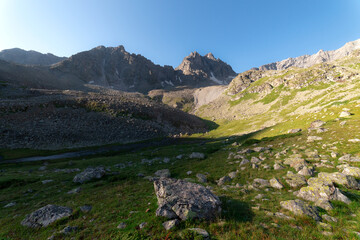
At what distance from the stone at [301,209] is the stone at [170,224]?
7443mm

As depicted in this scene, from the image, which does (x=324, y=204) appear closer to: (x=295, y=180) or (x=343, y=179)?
(x=295, y=180)

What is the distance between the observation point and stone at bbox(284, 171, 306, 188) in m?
12.9

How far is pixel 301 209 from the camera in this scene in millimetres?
8938

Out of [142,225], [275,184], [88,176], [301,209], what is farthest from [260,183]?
[88,176]

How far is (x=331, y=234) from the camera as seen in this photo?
276 inches

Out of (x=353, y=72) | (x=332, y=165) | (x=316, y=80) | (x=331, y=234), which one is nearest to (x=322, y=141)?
(x=332, y=165)

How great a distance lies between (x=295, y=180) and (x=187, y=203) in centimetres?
1105

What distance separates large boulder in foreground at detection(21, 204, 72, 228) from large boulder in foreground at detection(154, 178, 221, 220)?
7.67m

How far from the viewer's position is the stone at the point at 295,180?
12898mm

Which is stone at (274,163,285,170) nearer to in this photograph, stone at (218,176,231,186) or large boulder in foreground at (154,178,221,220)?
stone at (218,176,231,186)

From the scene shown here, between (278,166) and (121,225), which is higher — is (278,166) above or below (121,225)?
above

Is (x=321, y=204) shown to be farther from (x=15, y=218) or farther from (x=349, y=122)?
(x=349, y=122)

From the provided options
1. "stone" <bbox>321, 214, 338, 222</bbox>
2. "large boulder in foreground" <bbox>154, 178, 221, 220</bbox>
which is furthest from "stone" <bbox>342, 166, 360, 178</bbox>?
"large boulder in foreground" <bbox>154, 178, 221, 220</bbox>

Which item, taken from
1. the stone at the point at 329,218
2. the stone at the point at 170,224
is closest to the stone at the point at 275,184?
the stone at the point at 329,218
